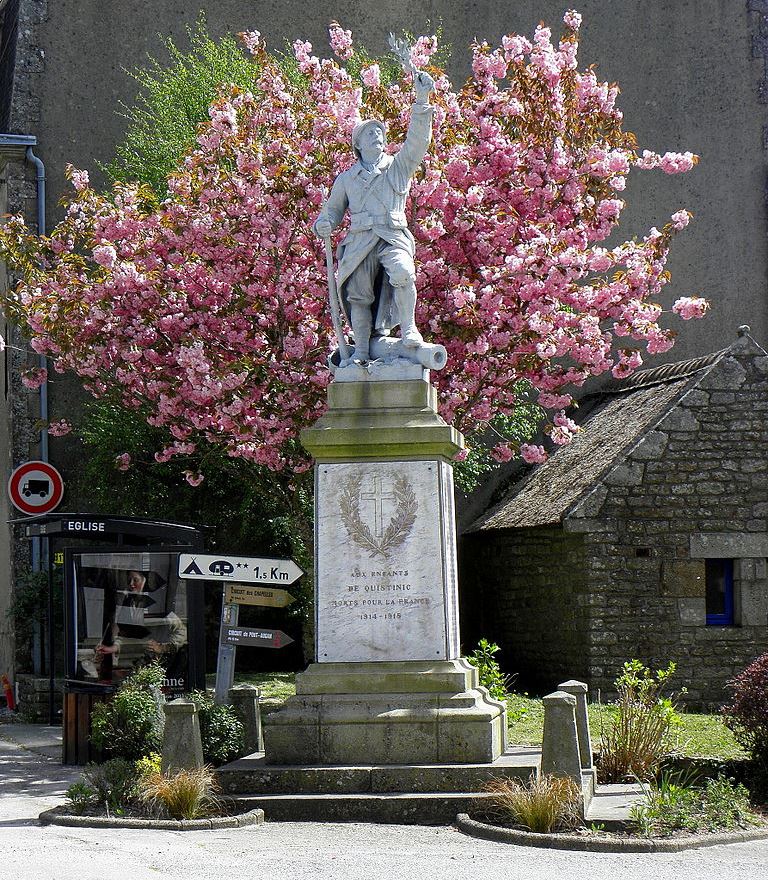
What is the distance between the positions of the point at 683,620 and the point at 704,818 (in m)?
7.92

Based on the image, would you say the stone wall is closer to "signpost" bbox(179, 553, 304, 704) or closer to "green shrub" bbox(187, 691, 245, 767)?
"signpost" bbox(179, 553, 304, 704)

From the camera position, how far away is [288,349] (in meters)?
14.1

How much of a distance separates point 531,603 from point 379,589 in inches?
341

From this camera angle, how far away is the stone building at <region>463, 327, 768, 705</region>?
16438 millimetres

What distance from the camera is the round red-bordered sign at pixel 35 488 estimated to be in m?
18.0

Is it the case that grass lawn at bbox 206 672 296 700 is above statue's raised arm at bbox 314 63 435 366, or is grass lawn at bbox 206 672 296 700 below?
below

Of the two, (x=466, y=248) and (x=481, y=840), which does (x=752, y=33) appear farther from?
(x=481, y=840)

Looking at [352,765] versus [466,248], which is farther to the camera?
[466,248]

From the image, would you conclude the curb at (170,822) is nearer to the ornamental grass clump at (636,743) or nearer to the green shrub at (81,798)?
the green shrub at (81,798)

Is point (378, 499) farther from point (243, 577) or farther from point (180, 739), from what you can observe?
point (180, 739)

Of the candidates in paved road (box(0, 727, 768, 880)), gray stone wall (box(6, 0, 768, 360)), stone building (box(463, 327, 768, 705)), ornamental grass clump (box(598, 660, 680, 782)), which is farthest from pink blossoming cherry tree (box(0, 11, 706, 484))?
gray stone wall (box(6, 0, 768, 360))

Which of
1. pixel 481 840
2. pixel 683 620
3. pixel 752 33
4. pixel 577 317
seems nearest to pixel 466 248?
pixel 577 317

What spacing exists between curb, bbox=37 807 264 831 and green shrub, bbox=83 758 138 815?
0.77ft

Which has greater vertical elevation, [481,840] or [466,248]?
[466,248]
